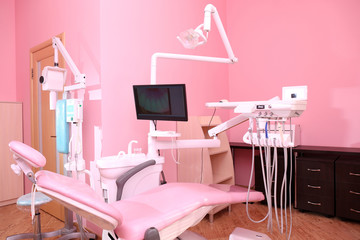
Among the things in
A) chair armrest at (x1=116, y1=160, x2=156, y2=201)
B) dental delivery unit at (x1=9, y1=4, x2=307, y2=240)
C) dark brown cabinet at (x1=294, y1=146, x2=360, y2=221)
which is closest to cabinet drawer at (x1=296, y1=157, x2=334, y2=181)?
dark brown cabinet at (x1=294, y1=146, x2=360, y2=221)

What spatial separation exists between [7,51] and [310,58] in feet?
13.4

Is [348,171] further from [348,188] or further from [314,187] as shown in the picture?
[314,187]

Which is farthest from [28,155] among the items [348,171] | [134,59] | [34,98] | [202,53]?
[348,171]

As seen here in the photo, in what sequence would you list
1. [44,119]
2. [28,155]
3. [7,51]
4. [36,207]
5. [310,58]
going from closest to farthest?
[28,155] → [36,207] → [44,119] → [310,58] → [7,51]

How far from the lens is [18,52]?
367cm

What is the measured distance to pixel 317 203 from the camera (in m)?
2.77

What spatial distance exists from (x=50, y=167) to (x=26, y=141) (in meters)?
0.80

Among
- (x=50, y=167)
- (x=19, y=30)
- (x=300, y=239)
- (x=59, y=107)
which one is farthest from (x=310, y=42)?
(x=19, y=30)

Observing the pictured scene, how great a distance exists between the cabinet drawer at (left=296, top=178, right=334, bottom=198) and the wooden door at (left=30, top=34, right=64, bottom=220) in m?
2.61

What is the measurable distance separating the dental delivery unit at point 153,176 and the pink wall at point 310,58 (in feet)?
5.84

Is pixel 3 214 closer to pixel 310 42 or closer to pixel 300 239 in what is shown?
pixel 300 239

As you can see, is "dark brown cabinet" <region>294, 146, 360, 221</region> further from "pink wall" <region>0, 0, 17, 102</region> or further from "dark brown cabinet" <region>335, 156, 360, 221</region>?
"pink wall" <region>0, 0, 17, 102</region>

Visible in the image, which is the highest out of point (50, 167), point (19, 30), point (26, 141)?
point (19, 30)

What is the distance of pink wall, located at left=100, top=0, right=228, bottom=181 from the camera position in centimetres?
231
